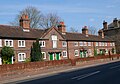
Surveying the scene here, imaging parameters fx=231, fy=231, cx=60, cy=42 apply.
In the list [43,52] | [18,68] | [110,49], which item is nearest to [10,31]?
[43,52]

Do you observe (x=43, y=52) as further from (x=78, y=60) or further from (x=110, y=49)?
(x=110, y=49)

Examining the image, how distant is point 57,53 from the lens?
5066cm

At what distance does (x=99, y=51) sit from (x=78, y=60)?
82.0ft

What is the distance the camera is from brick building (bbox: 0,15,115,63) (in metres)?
40.9

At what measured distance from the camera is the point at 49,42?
48625 mm

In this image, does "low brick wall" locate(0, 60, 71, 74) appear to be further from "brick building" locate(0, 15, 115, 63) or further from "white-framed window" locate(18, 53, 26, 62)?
"white-framed window" locate(18, 53, 26, 62)

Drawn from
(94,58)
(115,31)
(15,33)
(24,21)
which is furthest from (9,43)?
(115,31)

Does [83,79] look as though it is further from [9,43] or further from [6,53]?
[9,43]

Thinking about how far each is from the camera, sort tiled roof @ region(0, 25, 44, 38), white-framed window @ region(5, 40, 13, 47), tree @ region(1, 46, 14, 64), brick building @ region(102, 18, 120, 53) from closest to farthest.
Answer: tree @ region(1, 46, 14, 64) < white-framed window @ region(5, 40, 13, 47) < tiled roof @ region(0, 25, 44, 38) < brick building @ region(102, 18, 120, 53)

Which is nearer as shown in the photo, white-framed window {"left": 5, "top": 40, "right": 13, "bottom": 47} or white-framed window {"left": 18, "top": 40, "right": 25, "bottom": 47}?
white-framed window {"left": 5, "top": 40, "right": 13, "bottom": 47}

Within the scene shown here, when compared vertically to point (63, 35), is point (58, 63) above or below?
below

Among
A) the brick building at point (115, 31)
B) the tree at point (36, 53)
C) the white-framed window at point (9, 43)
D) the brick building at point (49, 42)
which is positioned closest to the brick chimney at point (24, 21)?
the brick building at point (49, 42)

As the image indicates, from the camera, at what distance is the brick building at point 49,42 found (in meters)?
40.9

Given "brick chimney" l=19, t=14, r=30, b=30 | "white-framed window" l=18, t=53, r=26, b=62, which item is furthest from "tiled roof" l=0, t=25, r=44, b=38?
"white-framed window" l=18, t=53, r=26, b=62
